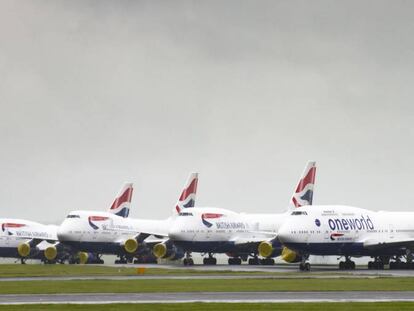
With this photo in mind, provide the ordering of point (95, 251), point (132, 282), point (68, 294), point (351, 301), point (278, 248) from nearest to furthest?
point (351, 301) → point (68, 294) → point (132, 282) → point (278, 248) → point (95, 251)

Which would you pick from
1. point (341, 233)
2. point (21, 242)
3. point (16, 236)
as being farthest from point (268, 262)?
point (16, 236)

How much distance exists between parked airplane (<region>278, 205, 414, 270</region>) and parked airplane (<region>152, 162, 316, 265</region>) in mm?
14994

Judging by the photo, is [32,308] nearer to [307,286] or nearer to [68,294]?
[68,294]

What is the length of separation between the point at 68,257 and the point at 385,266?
161 feet

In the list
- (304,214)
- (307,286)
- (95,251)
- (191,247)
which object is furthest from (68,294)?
(95,251)

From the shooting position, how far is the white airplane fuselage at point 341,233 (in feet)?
305

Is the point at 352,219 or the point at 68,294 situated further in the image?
the point at 352,219

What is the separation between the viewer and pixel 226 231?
387 ft

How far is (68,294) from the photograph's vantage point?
51.9 metres

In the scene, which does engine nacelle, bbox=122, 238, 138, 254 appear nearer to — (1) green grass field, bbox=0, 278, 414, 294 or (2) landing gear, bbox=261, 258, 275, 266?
(2) landing gear, bbox=261, 258, 275, 266

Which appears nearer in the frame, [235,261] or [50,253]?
[235,261]

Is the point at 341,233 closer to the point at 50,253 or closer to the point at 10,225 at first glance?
the point at 50,253

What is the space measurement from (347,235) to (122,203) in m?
54.0

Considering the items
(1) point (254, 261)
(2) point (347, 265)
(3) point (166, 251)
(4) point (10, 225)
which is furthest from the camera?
(4) point (10, 225)
